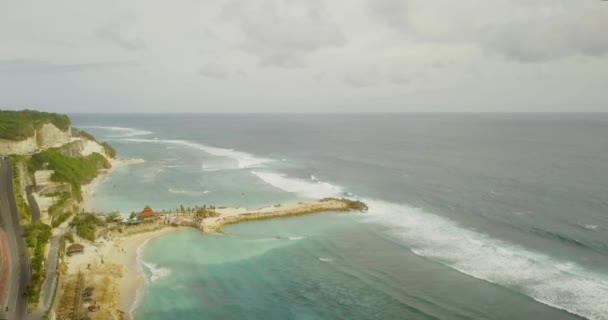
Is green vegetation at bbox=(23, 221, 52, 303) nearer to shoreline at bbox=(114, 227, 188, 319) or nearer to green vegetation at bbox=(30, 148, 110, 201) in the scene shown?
shoreline at bbox=(114, 227, 188, 319)

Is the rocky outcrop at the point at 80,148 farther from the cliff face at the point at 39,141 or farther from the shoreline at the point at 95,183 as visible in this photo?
the shoreline at the point at 95,183

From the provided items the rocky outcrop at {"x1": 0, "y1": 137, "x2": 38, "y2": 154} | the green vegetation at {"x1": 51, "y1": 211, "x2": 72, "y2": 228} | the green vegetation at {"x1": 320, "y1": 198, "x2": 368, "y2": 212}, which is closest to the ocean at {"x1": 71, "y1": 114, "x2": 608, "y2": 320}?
the green vegetation at {"x1": 320, "y1": 198, "x2": 368, "y2": 212}

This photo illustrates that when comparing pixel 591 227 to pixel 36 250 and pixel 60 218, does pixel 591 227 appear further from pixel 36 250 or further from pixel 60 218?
pixel 60 218

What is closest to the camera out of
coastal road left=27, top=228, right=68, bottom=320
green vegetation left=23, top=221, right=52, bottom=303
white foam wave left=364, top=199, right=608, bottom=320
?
coastal road left=27, top=228, right=68, bottom=320

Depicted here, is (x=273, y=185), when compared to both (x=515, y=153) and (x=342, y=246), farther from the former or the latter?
(x=515, y=153)

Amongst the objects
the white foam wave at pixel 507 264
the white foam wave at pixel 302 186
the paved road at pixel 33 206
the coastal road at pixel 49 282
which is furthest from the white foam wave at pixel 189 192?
the white foam wave at pixel 507 264

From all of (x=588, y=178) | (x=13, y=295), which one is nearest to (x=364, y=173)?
(x=588, y=178)
